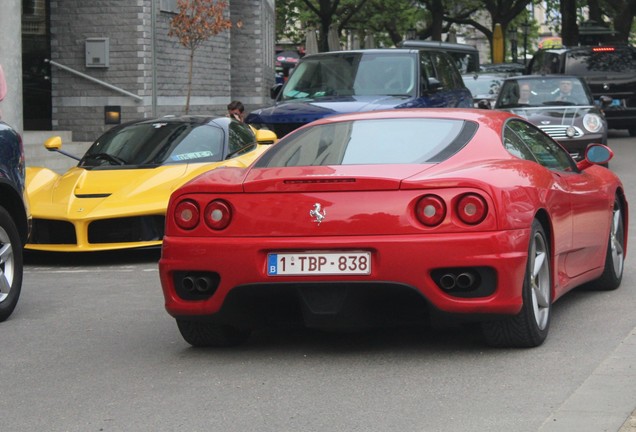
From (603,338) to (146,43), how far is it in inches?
722

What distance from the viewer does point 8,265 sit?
28.6 ft

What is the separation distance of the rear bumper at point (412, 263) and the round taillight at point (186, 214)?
0.54 ft

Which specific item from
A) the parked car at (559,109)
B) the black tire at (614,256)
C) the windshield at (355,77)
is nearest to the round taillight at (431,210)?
the black tire at (614,256)

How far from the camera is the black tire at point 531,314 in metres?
6.82

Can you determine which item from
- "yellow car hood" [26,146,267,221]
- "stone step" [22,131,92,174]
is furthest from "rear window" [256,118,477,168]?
"stone step" [22,131,92,174]

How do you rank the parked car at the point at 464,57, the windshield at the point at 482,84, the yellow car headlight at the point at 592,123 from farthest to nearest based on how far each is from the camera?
1. the parked car at the point at 464,57
2. the windshield at the point at 482,84
3. the yellow car headlight at the point at 592,123

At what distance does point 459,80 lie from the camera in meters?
20.3

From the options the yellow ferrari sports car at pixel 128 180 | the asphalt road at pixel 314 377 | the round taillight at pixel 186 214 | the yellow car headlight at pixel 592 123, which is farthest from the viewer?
the yellow car headlight at pixel 592 123

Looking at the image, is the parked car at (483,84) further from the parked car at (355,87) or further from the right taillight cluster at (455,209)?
the right taillight cluster at (455,209)

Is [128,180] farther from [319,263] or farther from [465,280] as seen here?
[465,280]

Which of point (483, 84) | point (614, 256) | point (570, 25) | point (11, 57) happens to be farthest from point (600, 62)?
point (614, 256)

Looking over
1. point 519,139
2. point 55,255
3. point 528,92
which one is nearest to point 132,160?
point 55,255

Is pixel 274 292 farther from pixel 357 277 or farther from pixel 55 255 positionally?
pixel 55 255

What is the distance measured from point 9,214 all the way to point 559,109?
12846mm
